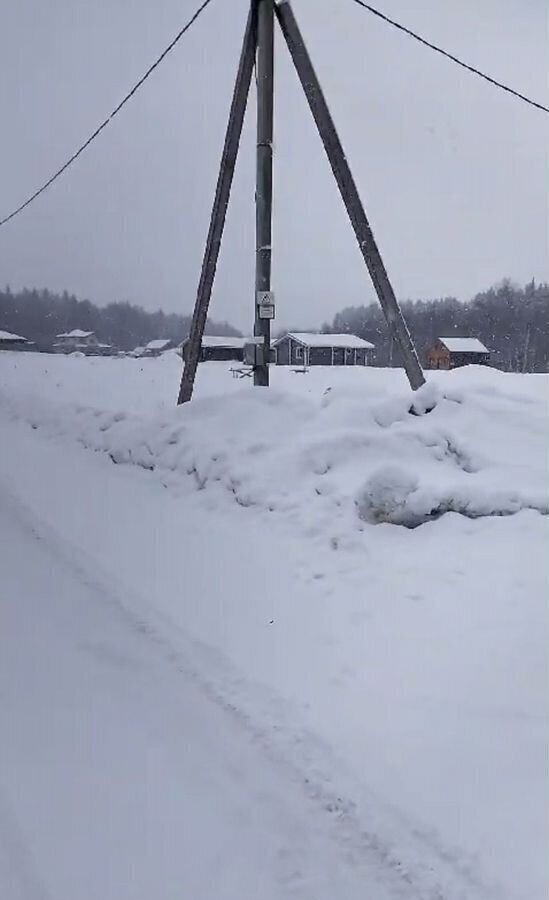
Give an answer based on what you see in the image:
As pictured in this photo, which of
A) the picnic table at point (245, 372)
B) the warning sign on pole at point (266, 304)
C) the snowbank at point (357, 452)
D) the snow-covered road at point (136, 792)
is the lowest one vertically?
the snow-covered road at point (136, 792)

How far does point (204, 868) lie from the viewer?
2297 mm

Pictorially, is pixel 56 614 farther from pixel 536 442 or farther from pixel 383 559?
pixel 536 442

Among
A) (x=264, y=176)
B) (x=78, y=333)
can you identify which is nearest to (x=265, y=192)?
(x=264, y=176)

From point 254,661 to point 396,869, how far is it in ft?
4.93

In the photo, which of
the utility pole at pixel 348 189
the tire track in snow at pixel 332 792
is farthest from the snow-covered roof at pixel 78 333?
the tire track in snow at pixel 332 792

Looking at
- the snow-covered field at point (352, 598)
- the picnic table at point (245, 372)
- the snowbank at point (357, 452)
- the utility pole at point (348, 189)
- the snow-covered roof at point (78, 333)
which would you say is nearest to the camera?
the snow-covered field at point (352, 598)

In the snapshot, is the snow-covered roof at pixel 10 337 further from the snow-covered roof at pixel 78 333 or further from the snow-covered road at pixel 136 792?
the snow-covered road at pixel 136 792

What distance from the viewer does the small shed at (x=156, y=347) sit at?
61400 mm

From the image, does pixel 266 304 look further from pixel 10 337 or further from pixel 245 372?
pixel 10 337

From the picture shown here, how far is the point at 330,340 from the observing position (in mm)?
39500

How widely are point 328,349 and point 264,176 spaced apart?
99.6 ft

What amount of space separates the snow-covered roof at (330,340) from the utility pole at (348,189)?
2647cm

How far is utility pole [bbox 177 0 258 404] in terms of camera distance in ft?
27.5

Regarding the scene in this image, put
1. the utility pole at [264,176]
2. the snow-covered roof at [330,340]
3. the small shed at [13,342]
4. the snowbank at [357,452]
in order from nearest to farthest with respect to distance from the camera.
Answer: the snowbank at [357,452] → the utility pole at [264,176] → the snow-covered roof at [330,340] → the small shed at [13,342]
